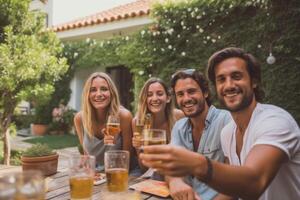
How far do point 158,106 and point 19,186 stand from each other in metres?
2.77

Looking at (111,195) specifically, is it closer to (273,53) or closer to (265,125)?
(265,125)

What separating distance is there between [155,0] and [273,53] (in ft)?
9.91

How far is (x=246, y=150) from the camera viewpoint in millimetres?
1862

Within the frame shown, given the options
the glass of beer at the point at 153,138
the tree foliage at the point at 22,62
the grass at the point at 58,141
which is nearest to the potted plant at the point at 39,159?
the glass of beer at the point at 153,138

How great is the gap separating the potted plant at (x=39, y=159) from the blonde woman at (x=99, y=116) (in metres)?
0.77

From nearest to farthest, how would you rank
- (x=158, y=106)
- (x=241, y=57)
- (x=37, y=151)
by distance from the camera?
(x=241, y=57)
(x=37, y=151)
(x=158, y=106)

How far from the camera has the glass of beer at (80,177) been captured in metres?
1.76

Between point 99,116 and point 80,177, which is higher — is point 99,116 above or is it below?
above

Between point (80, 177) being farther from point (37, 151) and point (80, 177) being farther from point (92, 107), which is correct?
point (92, 107)

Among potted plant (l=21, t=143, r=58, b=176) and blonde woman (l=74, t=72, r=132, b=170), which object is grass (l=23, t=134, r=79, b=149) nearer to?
blonde woman (l=74, t=72, r=132, b=170)

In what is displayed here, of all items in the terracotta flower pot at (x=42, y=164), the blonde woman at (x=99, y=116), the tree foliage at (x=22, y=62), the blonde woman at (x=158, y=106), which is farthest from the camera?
the tree foliage at (x=22, y=62)

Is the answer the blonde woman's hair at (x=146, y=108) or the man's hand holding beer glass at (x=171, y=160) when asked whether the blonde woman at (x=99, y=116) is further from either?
the man's hand holding beer glass at (x=171, y=160)

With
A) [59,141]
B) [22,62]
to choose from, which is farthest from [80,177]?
[59,141]

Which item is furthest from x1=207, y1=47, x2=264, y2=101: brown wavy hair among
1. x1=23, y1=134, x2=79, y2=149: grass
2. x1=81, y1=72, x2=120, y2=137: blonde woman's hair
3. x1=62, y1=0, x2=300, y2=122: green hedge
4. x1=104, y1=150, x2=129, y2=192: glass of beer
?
x1=23, y1=134, x2=79, y2=149: grass
